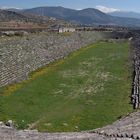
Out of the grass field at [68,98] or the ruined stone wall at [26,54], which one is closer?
the grass field at [68,98]

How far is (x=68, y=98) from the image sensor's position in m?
45.8

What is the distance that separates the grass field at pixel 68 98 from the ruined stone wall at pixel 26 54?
1443mm

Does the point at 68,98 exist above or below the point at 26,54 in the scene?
below

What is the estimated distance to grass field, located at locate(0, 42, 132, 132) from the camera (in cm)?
3650

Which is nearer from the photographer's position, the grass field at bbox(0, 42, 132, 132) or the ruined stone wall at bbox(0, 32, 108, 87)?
the grass field at bbox(0, 42, 132, 132)

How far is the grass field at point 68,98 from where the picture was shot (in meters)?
36.5

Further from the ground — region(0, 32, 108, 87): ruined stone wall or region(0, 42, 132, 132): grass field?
region(0, 32, 108, 87): ruined stone wall

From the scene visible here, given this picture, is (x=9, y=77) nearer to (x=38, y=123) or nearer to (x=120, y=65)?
(x=38, y=123)

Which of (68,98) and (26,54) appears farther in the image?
(26,54)

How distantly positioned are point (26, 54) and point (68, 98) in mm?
19560

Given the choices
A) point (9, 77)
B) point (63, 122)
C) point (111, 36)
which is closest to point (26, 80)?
point (9, 77)

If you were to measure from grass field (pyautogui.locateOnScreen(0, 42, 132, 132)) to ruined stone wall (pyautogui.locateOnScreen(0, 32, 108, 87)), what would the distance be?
1.44 m

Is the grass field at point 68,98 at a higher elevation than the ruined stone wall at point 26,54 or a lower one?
lower

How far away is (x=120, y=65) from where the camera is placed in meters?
74.6
